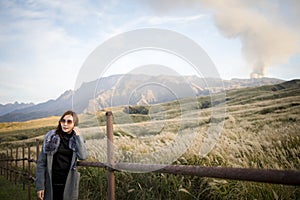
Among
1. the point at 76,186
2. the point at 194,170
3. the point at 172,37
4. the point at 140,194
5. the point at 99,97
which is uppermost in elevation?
the point at 172,37

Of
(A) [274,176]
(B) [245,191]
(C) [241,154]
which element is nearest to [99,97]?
(C) [241,154]

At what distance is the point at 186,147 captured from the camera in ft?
15.1

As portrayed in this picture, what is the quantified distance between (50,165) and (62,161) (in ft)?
0.49

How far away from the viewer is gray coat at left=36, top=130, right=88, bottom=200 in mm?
3467

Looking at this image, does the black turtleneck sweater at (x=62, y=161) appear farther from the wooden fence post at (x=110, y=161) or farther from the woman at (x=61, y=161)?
the wooden fence post at (x=110, y=161)

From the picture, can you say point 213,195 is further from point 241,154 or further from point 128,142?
point 128,142

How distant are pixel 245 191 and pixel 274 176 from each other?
202 centimetres

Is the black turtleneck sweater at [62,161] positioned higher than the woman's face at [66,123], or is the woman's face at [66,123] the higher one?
the woman's face at [66,123]

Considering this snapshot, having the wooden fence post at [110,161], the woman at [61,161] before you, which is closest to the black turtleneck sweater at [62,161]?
the woman at [61,161]

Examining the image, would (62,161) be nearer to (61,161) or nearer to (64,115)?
(61,161)

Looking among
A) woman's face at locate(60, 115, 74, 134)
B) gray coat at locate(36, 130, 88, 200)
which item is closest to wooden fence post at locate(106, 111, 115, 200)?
gray coat at locate(36, 130, 88, 200)

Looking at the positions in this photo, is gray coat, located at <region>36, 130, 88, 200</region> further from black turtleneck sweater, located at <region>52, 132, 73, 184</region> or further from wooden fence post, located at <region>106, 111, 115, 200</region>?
wooden fence post, located at <region>106, 111, 115, 200</region>

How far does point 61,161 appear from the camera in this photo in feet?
11.7

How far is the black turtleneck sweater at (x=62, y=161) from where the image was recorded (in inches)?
140
